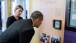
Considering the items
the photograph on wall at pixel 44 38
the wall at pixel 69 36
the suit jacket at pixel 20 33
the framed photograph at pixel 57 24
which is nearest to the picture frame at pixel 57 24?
the framed photograph at pixel 57 24

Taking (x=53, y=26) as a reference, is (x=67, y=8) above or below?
above

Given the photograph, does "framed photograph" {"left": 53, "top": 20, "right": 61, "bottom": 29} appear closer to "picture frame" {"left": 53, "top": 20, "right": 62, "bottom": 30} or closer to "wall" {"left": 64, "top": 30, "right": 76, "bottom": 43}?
"picture frame" {"left": 53, "top": 20, "right": 62, "bottom": 30}

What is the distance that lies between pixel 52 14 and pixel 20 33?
36.6 inches

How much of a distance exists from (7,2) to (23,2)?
1.33ft

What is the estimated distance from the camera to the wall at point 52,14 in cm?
213

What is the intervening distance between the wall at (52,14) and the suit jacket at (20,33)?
710mm

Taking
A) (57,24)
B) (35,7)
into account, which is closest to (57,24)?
(57,24)

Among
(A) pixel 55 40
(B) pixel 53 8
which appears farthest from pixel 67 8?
(A) pixel 55 40

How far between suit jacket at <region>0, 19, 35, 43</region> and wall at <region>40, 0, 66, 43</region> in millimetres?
710

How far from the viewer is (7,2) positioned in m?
3.20

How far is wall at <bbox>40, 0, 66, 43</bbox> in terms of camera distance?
6.98 ft

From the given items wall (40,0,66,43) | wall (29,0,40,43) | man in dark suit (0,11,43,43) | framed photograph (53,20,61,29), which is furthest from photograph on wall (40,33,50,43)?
man in dark suit (0,11,43,43)

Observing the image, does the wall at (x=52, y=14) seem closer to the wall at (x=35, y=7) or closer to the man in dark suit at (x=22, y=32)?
the wall at (x=35, y=7)

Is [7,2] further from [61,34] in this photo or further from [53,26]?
[61,34]
